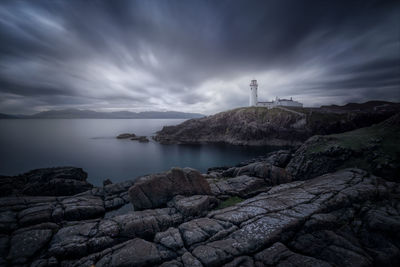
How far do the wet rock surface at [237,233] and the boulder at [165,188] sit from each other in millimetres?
2926

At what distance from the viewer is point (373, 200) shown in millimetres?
11508

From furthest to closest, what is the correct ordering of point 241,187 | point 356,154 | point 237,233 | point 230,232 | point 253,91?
point 253,91
point 356,154
point 241,187
point 230,232
point 237,233

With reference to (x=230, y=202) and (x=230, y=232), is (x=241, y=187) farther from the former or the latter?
(x=230, y=232)

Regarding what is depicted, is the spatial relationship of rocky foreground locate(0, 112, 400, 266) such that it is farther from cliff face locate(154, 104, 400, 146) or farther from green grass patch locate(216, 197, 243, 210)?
cliff face locate(154, 104, 400, 146)

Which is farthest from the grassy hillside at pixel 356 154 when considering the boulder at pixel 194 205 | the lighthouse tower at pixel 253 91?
the lighthouse tower at pixel 253 91

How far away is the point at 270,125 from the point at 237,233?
254 ft

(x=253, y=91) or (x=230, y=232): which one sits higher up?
(x=253, y=91)

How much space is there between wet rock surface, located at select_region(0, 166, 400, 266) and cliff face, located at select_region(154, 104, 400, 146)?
65.2 m

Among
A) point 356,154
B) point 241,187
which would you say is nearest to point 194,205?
point 241,187

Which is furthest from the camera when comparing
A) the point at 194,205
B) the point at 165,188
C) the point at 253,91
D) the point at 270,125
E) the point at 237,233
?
the point at 253,91

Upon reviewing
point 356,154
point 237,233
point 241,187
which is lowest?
point 241,187

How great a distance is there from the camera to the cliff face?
65.8 meters

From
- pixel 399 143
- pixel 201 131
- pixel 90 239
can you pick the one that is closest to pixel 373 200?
pixel 399 143

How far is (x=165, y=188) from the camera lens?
17.2 metres
